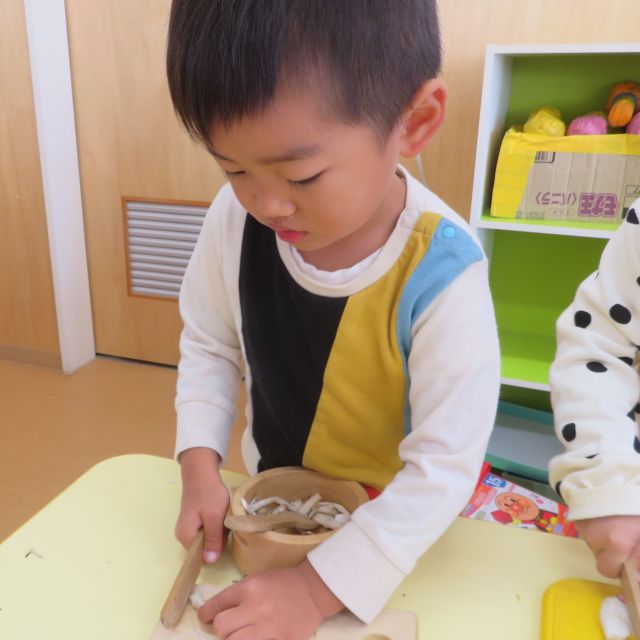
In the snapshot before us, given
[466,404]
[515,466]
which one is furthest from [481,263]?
[515,466]

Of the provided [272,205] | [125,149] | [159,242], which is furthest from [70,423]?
[272,205]

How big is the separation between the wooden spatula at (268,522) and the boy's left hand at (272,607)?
4 cm

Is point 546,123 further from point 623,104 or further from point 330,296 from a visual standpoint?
point 330,296

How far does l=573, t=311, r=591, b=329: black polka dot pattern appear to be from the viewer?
648 mm

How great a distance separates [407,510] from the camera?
497mm

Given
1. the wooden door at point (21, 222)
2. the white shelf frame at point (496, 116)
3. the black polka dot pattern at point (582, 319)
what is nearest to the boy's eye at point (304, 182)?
the black polka dot pattern at point (582, 319)

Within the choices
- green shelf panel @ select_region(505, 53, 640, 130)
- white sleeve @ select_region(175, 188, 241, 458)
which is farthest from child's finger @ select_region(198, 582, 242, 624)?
green shelf panel @ select_region(505, 53, 640, 130)

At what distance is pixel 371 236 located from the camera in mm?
583

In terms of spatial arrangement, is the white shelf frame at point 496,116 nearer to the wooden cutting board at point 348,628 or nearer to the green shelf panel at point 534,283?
the green shelf panel at point 534,283

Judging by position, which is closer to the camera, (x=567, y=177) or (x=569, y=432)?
(x=569, y=432)

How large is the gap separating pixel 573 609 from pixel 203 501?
306 mm

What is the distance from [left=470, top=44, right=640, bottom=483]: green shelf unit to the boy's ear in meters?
0.87

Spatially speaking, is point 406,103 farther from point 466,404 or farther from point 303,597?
point 303,597

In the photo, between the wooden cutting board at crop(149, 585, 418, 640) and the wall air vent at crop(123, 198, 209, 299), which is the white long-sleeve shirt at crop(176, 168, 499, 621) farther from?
the wall air vent at crop(123, 198, 209, 299)
